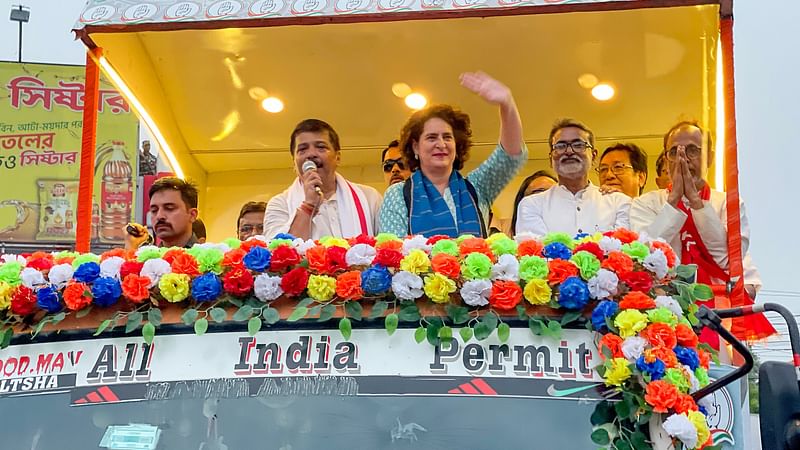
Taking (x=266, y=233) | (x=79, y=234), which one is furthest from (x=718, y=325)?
(x=79, y=234)

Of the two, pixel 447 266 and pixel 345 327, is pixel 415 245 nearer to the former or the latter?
pixel 447 266

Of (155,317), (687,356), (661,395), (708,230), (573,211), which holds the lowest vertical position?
(661,395)

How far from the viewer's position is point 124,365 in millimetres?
3068

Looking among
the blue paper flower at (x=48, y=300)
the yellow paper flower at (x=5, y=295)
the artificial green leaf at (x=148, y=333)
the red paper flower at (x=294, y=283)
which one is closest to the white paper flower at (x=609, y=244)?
the red paper flower at (x=294, y=283)

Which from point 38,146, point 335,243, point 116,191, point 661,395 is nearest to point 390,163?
point 335,243

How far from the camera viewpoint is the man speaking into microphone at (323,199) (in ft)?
16.0

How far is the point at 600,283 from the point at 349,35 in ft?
9.53

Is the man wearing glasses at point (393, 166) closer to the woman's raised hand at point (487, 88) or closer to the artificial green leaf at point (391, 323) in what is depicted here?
the woman's raised hand at point (487, 88)

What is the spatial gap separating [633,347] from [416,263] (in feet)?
2.42

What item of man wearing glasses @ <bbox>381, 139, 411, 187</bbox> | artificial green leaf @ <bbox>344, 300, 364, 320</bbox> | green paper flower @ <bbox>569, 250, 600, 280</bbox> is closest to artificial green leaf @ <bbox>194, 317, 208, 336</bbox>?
artificial green leaf @ <bbox>344, 300, 364, 320</bbox>

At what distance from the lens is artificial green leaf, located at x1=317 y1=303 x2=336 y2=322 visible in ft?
10.0

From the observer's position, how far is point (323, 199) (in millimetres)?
4992

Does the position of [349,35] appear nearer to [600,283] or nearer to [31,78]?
[600,283]

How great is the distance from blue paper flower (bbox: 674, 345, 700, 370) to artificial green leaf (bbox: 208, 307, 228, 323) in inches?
56.7
